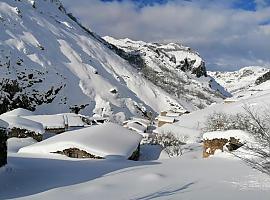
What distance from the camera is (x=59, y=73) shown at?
104 m

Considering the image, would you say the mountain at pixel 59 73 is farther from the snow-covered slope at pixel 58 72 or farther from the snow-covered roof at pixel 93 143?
the snow-covered roof at pixel 93 143

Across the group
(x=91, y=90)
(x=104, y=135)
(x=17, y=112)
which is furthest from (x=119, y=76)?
(x=104, y=135)

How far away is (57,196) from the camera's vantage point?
1091 centimetres

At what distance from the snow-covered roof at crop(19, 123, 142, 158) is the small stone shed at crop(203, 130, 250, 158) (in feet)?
14.8

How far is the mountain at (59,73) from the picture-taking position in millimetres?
91688

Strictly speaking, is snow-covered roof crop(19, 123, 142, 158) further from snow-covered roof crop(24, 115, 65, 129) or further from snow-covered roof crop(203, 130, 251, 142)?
snow-covered roof crop(24, 115, 65, 129)

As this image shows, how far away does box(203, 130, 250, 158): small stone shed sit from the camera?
20952 mm

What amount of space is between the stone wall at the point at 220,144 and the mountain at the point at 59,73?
60.1 metres

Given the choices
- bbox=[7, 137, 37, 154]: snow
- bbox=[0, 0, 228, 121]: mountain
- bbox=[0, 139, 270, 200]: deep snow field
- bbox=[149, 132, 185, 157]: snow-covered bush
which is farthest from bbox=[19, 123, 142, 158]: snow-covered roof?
bbox=[0, 0, 228, 121]: mountain

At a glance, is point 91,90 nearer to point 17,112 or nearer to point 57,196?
point 17,112

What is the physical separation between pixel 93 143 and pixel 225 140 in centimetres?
706

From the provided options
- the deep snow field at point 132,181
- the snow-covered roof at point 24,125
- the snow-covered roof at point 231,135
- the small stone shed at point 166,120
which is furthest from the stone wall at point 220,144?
the small stone shed at point 166,120

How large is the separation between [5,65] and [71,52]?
29901 mm

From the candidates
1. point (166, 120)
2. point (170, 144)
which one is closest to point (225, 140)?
point (170, 144)
